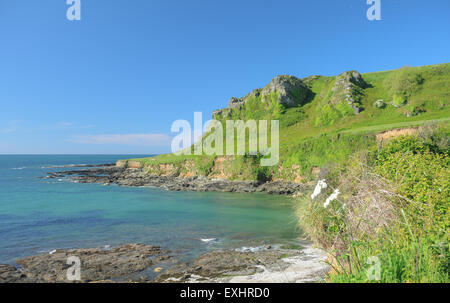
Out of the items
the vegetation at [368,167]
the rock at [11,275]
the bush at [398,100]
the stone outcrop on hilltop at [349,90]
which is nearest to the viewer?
the vegetation at [368,167]

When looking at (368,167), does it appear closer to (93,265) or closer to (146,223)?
(93,265)

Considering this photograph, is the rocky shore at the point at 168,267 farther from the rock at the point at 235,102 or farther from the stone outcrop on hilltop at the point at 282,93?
the rock at the point at 235,102

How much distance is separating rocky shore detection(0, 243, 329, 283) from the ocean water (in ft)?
5.85

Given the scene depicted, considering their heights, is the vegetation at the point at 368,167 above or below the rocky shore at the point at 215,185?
above

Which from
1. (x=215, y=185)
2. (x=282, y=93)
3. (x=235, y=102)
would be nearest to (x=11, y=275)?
(x=215, y=185)

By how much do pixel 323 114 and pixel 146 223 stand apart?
203ft

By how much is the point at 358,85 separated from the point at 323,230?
7793 centimetres

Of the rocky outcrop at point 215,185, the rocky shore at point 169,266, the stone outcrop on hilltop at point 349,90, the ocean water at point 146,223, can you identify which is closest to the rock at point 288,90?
the stone outcrop on hilltop at point 349,90

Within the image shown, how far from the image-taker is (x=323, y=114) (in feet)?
242

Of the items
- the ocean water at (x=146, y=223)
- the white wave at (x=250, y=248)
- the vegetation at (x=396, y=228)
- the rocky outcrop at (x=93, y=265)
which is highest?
the vegetation at (x=396, y=228)

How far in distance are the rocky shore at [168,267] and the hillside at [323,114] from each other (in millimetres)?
23707

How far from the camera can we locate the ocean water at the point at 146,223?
18234 millimetres
